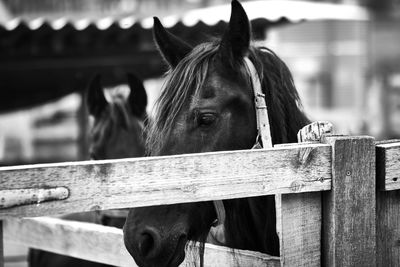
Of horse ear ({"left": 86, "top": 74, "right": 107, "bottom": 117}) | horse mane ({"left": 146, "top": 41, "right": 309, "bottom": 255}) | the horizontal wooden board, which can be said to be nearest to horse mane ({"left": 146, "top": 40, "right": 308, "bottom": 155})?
horse mane ({"left": 146, "top": 41, "right": 309, "bottom": 255})

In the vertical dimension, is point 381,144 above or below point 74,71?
below

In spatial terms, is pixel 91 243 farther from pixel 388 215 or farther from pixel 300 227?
pixel 388 215

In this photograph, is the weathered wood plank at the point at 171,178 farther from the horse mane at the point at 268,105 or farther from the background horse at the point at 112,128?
the background horse at the point at 112,128

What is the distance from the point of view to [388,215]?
224 centimetres

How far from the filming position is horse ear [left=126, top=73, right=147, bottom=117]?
4.43 metres

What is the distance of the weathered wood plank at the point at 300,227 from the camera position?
2.08 metres

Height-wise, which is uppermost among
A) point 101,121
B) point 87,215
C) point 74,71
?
point 74,71

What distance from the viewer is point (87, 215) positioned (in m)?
6.17

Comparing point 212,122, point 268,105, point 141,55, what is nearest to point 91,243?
point 212,122

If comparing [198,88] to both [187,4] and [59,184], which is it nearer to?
[59,184]

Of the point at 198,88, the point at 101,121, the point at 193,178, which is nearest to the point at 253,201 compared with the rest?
the point at 198,88

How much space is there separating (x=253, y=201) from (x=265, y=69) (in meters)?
0.57

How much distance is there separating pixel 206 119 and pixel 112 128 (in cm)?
210

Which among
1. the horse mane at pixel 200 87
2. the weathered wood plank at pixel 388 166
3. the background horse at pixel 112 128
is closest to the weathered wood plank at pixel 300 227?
the weathered wood plank at pixel 388 166
